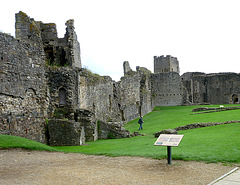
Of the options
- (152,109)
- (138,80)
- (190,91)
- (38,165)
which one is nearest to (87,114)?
(38,165)

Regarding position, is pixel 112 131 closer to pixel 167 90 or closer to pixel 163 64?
pixel 167 90

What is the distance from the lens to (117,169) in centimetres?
870

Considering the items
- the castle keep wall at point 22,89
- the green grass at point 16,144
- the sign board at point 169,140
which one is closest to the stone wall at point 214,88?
the castle keep wall at point 22,89

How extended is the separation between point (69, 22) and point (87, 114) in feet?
24.4

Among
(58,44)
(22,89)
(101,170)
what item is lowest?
(101,170)

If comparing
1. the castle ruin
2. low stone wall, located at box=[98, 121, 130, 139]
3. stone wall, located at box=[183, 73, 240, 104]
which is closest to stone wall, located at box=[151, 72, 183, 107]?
stone wall, located at box=[183, 73, 240, 104]

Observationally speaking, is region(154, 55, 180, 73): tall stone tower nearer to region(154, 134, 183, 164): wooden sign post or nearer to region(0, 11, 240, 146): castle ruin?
region(0, 11, 240, 146): castle ruin

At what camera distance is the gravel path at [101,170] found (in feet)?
24.0

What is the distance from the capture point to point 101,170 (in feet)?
28.0

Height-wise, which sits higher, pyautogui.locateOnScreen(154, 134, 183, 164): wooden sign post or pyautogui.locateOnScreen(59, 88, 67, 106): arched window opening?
pyautogui.locateOnScreen(59, 88, 67, 106): arched window opening

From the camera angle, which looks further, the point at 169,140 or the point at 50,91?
the point at 50,91

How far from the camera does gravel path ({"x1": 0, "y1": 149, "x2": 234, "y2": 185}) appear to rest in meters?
7.31

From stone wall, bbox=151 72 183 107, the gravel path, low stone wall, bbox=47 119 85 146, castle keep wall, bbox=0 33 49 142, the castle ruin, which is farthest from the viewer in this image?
stone wall, bbox=151 72 183 107

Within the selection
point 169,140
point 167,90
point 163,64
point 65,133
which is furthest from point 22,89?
point 163,64
